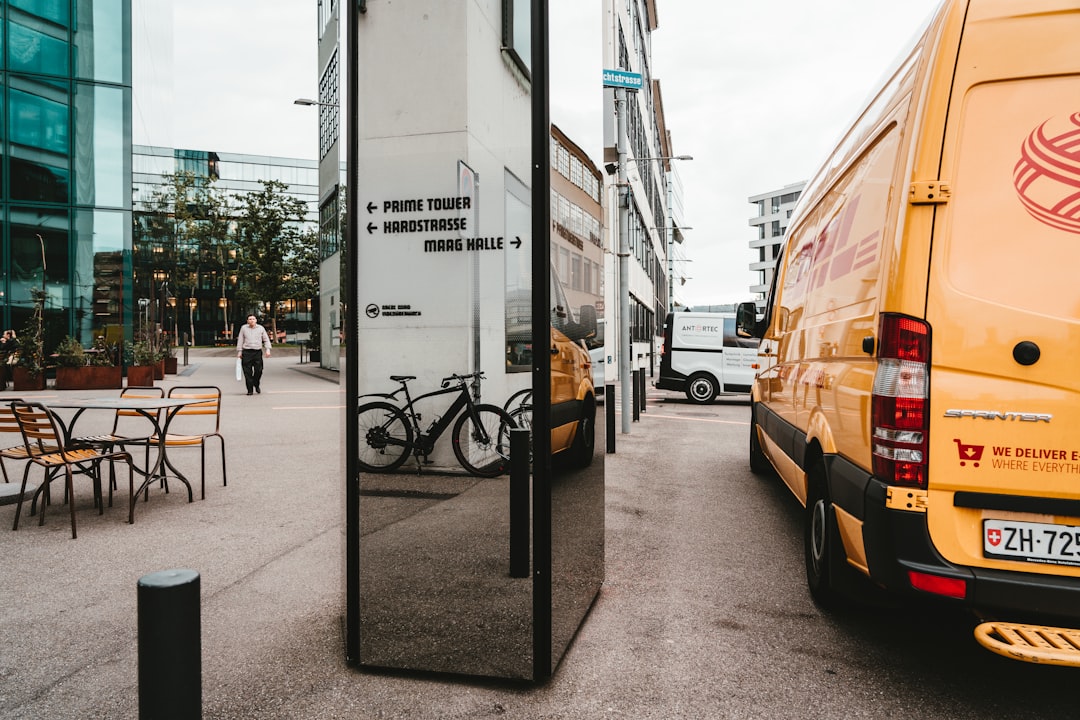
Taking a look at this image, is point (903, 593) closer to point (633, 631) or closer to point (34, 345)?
point (633, 631)

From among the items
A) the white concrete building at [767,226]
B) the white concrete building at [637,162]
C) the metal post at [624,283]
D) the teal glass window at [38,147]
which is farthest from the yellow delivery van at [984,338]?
the white concrete building at [767,226]

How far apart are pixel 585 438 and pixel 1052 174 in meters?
2.22

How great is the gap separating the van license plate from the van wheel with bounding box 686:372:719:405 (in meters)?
15.6

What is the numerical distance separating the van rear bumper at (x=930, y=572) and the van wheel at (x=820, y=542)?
640 mm

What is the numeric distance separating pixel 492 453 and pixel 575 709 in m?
1.07

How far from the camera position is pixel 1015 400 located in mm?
2676

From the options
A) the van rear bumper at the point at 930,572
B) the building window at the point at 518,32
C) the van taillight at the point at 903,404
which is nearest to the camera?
the van rear bumper at the point at 930,572

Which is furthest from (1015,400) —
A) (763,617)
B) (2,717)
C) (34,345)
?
(34,345)

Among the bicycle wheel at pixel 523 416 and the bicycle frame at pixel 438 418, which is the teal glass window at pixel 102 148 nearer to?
the bicycle frame at pixel 438 418

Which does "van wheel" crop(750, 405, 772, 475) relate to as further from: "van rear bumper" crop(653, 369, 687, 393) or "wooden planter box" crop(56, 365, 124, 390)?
"wooden planter box" crop(56, 365, 124, 390)

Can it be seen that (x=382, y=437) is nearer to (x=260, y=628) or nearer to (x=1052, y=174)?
(x=260, y=628)

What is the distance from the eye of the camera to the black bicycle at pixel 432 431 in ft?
10.3

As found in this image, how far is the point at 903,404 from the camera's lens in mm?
2775

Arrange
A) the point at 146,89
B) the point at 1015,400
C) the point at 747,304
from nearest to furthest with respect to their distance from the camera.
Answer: the point at 1015,400, the point at 747,304, the point at 146,89
